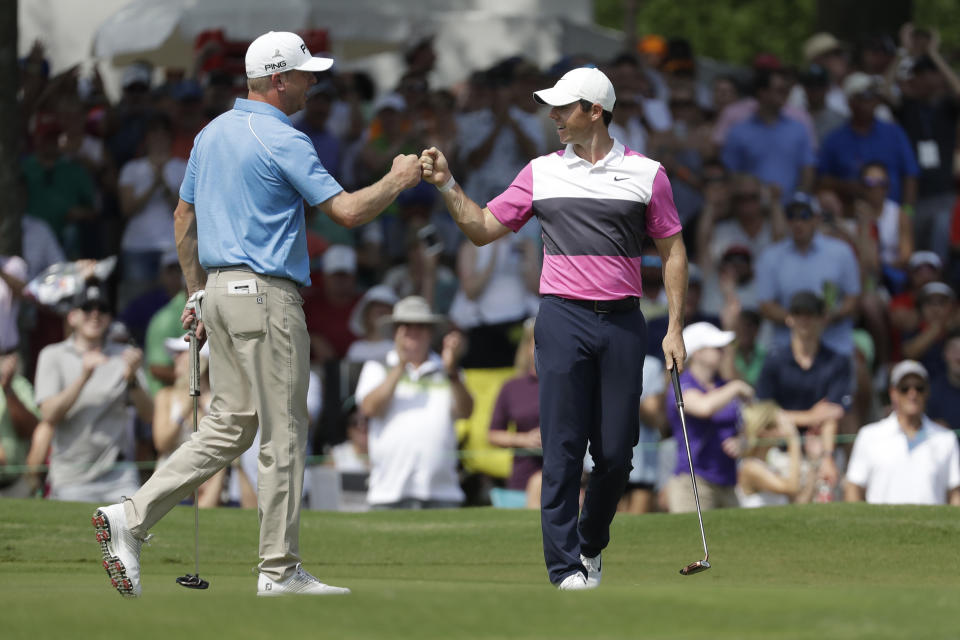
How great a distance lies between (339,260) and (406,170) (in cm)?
737

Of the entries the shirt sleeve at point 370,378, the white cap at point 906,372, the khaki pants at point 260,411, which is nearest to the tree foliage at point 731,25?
the shirt sleeve at point 370,378

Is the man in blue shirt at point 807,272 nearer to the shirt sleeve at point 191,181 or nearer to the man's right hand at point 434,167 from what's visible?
the man's right hand at point 434,167

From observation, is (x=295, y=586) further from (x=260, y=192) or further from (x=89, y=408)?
(x=89, y=408)

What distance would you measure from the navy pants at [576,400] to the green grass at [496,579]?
0.34 meters

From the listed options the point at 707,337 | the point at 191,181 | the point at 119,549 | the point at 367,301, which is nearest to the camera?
the point at 119,549

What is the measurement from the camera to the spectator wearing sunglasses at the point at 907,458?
38.5ft

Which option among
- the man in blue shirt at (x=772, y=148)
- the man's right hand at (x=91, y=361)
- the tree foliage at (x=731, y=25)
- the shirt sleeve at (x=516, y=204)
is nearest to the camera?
the shirt sleeve at (x=516, y=204)

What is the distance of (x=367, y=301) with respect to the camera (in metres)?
14.6

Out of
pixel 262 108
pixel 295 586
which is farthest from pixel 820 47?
pixel 295 586

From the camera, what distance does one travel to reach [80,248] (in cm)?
1554

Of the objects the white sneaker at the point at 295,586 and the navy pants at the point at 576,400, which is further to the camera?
the navy pants at the point at 576,400

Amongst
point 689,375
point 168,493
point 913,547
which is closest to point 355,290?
point 689,375

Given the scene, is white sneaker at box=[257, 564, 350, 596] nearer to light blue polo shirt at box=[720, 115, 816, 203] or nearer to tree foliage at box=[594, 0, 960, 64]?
light blue polo shirt at box=[720, 115, 816, 203]

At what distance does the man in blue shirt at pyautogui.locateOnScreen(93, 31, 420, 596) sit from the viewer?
7.20 m
